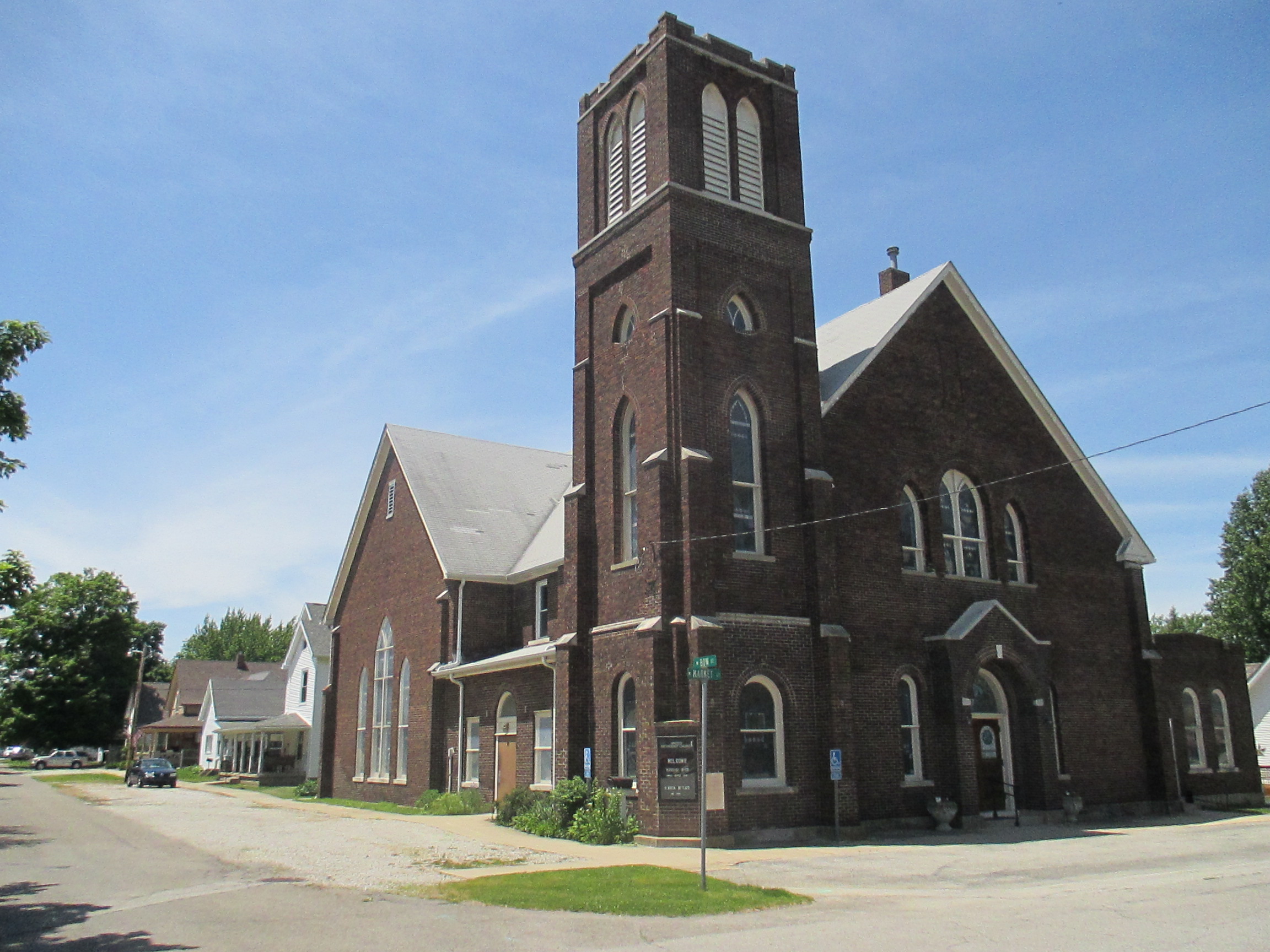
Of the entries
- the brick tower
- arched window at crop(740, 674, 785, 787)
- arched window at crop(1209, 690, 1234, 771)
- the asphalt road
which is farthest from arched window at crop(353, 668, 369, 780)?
arched window at crop(1209, 690, 1234, 771)

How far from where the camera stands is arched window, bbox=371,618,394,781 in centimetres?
3244

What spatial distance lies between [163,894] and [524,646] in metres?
15.7

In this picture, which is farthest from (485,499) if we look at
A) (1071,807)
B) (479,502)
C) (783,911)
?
(783,911)

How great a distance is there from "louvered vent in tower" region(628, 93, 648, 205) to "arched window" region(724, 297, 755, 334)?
323 cm

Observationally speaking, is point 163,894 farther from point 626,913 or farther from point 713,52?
point 713,52

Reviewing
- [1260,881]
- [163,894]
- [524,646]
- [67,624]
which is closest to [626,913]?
[163,894]

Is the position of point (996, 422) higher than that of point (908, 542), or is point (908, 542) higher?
point (996, 422)

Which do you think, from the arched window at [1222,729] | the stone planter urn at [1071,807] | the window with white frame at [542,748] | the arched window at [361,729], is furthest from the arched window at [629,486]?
the arched window at [1222,729]

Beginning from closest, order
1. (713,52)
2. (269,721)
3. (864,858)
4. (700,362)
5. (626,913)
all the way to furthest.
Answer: (626,913) → (864,858) → (700,362) → (713,52) → (269,721)

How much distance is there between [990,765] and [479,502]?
57.2 ft

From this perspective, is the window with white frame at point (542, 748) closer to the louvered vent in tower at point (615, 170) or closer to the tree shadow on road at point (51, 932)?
the louvered vent in tower at point (615, 170)

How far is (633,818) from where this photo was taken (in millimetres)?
19438

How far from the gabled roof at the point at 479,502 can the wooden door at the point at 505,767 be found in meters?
4.76

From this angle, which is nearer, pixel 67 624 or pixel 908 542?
pixel 908 542
